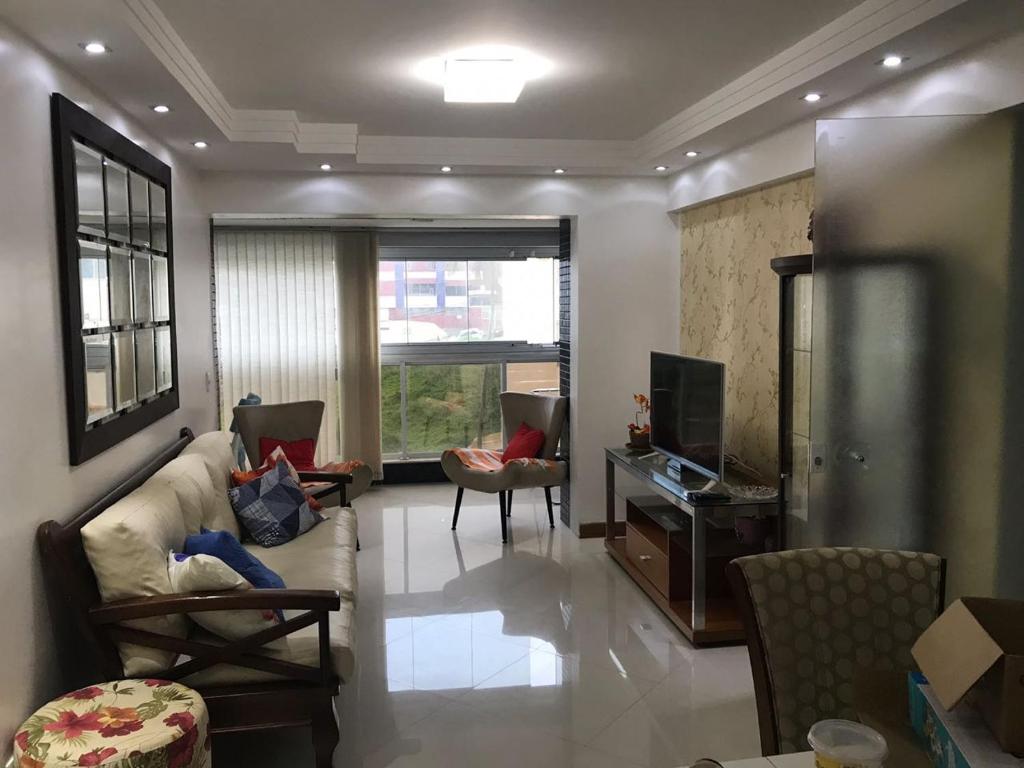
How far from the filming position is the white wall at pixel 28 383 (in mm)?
2365

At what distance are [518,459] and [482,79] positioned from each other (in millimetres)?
2847

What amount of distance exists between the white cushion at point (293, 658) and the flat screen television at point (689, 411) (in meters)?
2.06

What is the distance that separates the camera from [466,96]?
356 cm

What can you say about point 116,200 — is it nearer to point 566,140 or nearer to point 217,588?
point 217,588

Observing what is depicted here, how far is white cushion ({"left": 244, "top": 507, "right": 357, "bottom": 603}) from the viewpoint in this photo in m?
3.50

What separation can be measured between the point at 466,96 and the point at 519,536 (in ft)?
10.4

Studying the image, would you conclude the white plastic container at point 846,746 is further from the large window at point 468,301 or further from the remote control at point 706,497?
the large window at point 468,301

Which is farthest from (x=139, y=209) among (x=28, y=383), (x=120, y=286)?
(x=28, y=383)

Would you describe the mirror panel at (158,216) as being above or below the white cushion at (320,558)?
above

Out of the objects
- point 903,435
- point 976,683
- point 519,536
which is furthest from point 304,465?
point 976,683

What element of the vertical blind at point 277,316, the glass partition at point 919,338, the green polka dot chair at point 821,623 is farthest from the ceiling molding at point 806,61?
the vertical blind at point 277,316

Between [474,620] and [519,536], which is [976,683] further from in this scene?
[519,536]

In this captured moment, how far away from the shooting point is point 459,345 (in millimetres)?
7453

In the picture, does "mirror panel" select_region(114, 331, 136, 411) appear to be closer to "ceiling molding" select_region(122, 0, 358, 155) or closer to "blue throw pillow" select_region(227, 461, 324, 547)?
"blue throw pillow" select_region(227, 461, 324, 547)
